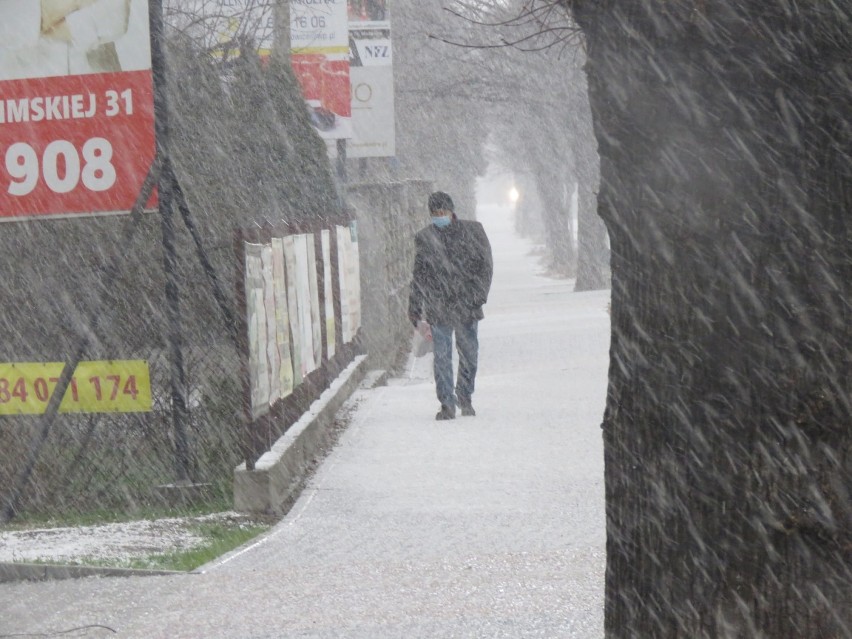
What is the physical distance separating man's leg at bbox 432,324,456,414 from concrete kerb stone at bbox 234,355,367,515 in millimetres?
844

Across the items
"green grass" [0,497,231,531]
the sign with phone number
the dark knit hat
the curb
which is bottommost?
"green grass" [0,497,231,531]

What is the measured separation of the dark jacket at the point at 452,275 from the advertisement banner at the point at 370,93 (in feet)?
35.0

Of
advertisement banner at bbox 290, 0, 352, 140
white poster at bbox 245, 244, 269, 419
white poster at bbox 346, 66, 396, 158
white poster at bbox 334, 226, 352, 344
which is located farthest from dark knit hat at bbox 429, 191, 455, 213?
white poster at bbox 346, 66, 396, 158

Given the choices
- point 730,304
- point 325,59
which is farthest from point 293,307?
point 325,59

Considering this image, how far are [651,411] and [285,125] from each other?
32.0 ft

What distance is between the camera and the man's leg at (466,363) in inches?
495

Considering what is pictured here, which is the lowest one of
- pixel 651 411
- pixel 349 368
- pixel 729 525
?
pixel 349 368

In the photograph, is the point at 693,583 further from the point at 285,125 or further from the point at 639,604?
the point at 285,125

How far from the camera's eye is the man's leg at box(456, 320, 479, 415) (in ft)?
41.2

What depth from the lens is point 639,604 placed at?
10.7 ft

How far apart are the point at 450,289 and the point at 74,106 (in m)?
3.79

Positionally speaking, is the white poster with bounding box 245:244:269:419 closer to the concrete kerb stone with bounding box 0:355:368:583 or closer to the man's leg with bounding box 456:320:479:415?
the concrete kerb stone with bounding box 0:355:368:583

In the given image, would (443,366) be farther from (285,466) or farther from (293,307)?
(285,466)

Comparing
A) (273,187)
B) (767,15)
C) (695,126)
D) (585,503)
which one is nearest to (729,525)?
(695,126)
